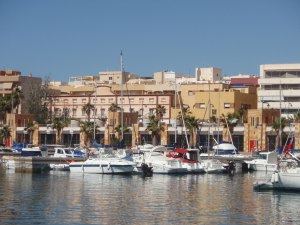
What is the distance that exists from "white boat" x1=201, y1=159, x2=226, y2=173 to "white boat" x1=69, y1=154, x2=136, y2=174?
813cm

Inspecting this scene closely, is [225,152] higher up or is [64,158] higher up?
[225,152]

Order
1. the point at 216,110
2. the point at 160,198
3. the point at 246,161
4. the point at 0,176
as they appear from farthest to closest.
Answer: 1. the point at 216,110
2. the point at 246,161
3. the point at 0,176
4. the point at 160,198

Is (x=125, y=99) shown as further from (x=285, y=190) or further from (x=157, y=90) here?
(x=285, y=190)

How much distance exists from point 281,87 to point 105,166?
6440 centimetres

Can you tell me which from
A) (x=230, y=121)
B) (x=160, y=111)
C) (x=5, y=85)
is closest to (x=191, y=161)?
(x=230, y=121)

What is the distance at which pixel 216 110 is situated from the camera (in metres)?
137

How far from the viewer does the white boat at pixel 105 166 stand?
78.2 metres

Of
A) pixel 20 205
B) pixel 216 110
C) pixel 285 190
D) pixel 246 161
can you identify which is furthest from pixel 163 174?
pixel 216 110

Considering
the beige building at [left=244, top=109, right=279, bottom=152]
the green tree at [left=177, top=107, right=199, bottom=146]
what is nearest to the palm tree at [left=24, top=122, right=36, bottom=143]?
the green tree at [left=177, top=107, right=199, bottom=146]

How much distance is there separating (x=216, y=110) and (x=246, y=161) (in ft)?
153

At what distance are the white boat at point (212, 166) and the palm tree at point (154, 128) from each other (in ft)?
130

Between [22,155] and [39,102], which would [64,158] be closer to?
[22,155]

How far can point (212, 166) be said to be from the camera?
83.6m

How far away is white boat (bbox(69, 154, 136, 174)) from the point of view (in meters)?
78.2
